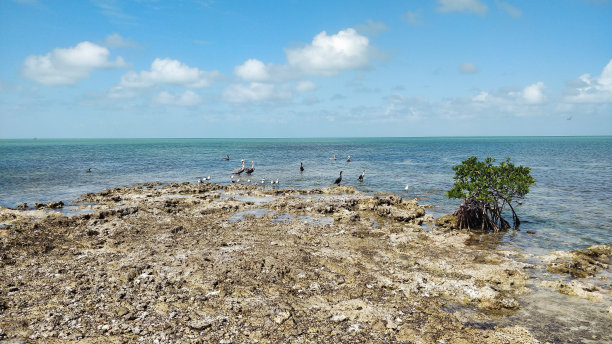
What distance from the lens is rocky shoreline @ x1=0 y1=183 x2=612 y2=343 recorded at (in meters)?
8.62

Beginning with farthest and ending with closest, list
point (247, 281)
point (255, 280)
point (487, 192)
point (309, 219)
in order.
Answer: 1. point (309, 219)
2. point (487, 192)
3. point (255, 280)
4. point (247, 281)

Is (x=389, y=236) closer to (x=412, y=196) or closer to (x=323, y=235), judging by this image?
(x=323, y=235)

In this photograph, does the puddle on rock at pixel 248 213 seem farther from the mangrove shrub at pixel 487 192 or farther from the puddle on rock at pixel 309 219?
the mangrove shrub at pixel 487 192

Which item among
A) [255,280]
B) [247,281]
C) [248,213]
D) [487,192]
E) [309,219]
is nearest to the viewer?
[247,281]

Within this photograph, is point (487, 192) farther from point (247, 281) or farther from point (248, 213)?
point (247, 281)

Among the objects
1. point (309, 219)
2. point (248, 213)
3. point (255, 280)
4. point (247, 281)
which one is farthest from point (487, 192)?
point (247, 281)

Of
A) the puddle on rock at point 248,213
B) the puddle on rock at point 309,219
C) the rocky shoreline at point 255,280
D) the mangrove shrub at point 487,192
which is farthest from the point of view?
the puddle on rock at point 248,213

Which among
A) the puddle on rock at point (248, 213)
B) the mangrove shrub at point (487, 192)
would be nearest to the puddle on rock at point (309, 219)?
the puddle on rock at point (248, 213)

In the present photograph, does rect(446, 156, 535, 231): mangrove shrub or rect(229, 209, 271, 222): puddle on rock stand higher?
rect(446, 156, 535, 231): mangrove shrub

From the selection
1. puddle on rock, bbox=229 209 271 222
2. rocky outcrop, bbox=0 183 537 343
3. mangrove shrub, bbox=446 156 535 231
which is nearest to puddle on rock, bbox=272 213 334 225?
rocky outcrop, bbox=0 183 537 343

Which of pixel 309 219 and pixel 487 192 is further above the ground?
pixel 487 192

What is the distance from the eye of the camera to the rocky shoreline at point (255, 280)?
8.62 metres

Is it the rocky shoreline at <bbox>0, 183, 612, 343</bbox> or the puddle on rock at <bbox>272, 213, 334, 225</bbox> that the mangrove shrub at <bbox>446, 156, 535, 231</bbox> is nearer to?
the rocky shoreline at <bbox>0, 183, 612, 343</bbox>

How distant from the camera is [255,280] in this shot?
11.3 metres
